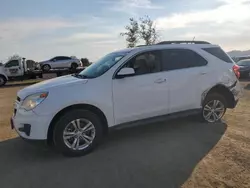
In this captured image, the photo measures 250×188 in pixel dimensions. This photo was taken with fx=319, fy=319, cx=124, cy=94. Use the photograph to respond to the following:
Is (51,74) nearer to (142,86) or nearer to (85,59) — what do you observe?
(85,59)

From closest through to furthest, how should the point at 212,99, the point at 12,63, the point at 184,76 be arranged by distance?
1. the point at 184,76
2. the point at 212,99
3. the point at 12,63

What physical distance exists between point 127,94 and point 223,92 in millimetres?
2440

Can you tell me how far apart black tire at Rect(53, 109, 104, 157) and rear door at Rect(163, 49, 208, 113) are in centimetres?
160

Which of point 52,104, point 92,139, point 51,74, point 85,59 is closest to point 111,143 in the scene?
point 92,139

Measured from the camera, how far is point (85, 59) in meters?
44.7

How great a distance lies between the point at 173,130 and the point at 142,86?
133 centimetres

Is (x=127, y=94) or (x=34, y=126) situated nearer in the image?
(x=34, y=126)

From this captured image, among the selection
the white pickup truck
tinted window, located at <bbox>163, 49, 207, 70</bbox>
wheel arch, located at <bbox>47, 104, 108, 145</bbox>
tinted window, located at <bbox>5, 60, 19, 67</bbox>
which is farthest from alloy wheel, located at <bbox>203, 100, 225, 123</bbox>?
tinted window, located at <bbox>5, 60, 19, 67</bbox>

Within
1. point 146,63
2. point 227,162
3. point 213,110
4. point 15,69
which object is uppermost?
point 146,63

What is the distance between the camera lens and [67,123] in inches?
206

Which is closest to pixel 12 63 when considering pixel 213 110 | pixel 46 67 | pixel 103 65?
pixel 46 67

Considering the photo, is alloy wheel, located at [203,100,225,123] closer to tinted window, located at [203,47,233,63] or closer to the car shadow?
the car shadow

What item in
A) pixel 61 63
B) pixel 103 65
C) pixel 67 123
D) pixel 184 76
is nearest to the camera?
pixel 67 123

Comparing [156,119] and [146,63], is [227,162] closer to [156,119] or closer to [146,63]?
[156,119]
